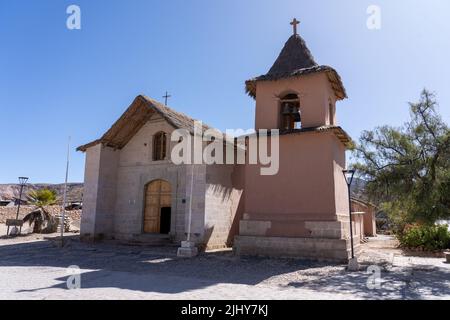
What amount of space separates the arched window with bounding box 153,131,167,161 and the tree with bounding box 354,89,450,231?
27.4 ft

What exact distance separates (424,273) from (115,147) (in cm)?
1342

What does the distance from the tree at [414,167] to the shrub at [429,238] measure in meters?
4.02

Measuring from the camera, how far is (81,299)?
618cm

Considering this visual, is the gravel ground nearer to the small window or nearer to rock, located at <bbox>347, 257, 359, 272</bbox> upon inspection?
rock, located at <bbox>347, 257, 359, 272</bbox>

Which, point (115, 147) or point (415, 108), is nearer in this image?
point (415, 108)

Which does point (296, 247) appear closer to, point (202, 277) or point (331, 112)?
point (202, 277)

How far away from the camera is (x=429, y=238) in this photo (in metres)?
15.5

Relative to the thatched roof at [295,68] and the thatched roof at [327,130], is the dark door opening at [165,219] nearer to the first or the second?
the thatched roof at [327,130]

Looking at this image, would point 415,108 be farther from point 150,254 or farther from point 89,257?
point 89,257

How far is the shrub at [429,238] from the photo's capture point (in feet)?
49.7

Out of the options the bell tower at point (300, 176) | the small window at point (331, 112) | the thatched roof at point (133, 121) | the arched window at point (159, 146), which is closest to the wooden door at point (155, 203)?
the arched window at point (159, 146)

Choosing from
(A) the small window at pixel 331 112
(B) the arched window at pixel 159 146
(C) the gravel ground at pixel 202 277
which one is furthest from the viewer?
(B) the arched window at pixel 159 146

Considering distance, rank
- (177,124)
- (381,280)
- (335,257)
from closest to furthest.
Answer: (381,280) → (335,257) → (177,124)
